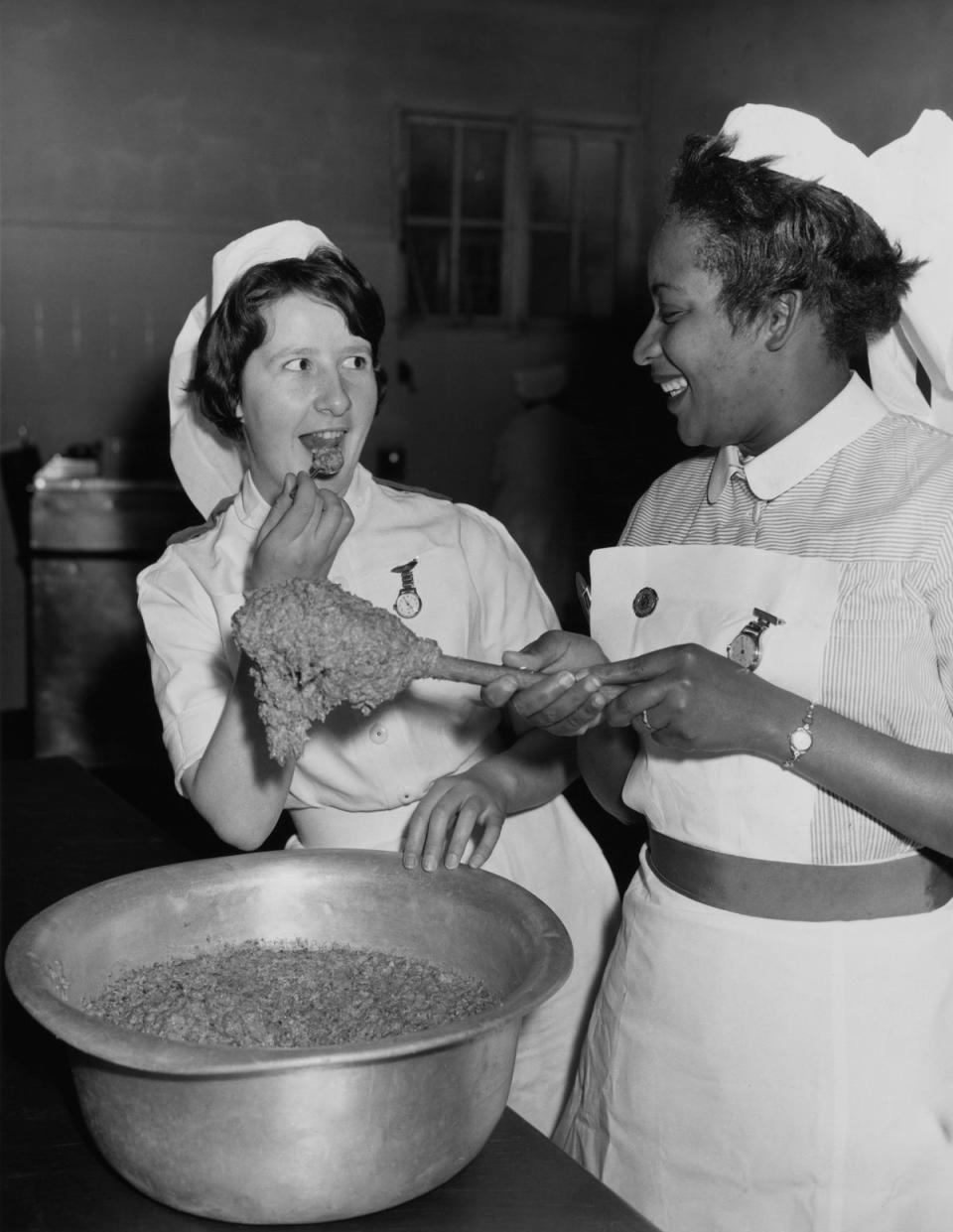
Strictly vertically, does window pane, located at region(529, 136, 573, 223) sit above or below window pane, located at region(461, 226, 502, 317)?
above

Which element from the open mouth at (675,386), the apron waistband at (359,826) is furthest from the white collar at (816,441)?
the apron waistband at (359,826)

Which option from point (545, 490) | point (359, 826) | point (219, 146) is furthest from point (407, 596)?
point (219, 146)

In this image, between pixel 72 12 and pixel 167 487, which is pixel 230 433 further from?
pixel 72 12

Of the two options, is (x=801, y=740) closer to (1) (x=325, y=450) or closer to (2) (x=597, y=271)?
(1) (x=325, y=450)

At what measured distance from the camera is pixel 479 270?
7.06 meters

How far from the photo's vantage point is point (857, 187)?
1.38m

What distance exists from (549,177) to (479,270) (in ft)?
1.96

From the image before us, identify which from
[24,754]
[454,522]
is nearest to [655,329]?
[454,522]

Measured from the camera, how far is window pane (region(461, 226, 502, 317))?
23.0 feet

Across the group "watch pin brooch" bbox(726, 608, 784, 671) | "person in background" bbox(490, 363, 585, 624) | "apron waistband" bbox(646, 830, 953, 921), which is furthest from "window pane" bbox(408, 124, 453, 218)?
"apron waistband" bbox(646, 830, 953, 921)

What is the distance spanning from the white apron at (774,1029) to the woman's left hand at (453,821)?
18 cm

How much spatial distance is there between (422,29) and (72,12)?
5.57ft

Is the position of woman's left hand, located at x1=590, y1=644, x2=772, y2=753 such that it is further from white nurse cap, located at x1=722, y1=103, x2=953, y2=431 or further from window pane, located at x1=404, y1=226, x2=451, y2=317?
window pane, located at x1=404, y1=226, x2=451, y2=317

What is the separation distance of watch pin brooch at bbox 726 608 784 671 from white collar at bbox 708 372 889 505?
0.15 metres
